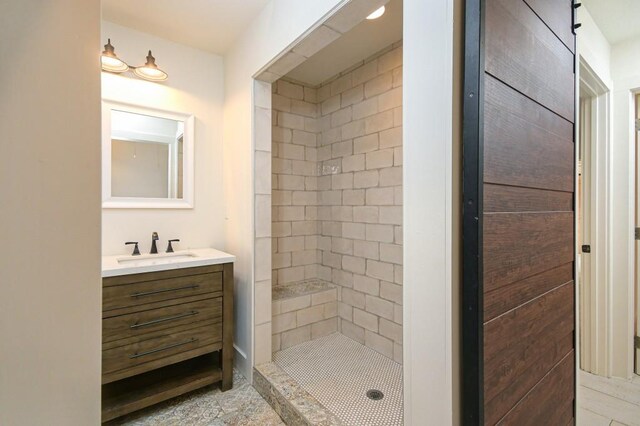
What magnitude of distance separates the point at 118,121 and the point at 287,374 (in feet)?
7.25

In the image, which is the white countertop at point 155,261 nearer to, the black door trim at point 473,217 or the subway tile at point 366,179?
the subway tile at point 366,179

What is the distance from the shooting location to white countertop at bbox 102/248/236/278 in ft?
5.37

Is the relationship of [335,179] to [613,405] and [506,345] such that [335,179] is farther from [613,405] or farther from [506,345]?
[613,405]

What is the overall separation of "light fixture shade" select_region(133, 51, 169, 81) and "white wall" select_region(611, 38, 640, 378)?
341cm

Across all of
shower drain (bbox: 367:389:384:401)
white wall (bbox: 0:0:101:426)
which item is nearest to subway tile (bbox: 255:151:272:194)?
shower drain (bbox: 367:389:384:401)

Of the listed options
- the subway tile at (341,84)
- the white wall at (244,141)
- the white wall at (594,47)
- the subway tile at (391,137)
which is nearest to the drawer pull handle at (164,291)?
the white wall at (244,141)

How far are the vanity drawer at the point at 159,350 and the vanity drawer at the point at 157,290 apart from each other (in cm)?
22

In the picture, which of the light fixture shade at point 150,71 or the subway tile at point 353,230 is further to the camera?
the subway tile at point 353,230

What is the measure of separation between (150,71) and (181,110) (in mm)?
337

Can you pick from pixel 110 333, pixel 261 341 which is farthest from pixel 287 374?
pixel 110 333

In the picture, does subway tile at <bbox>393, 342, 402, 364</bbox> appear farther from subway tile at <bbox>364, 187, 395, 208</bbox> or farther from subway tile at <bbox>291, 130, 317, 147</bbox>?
subway tile at <bbox>291, 130, 317, 147</bbox>

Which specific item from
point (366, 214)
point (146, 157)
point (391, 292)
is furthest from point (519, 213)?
point (146, 157)

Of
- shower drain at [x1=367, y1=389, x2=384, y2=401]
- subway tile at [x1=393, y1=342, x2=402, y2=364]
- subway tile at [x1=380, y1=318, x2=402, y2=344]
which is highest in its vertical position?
subway tile at [x1=380, y1=318, x2=402, y2=344]

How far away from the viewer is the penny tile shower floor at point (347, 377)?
5.45ft
